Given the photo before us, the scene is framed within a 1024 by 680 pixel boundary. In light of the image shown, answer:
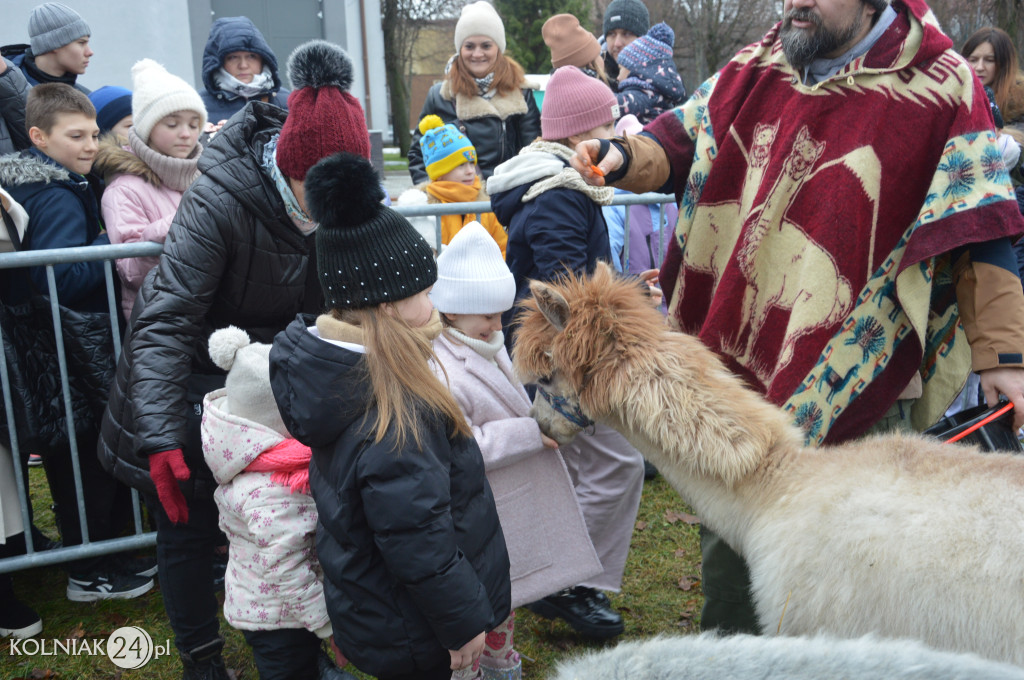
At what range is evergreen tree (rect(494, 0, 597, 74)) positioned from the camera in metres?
28.5

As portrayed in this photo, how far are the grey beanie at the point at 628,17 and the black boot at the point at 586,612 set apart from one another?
5818 millimetres

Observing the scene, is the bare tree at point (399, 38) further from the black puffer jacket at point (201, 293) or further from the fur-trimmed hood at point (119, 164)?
the black puffer jacket at point (201, 293)

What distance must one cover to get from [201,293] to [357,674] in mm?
1682

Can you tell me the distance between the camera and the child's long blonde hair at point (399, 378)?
223 centimetres

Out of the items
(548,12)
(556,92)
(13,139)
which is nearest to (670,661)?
(556,92)

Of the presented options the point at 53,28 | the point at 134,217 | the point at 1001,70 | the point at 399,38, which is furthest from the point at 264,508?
the point at 399,38

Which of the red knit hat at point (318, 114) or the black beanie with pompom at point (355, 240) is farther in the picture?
the red knit hat at point (318, 114)

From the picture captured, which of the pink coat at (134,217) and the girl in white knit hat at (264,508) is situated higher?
the pink coat at (134,217)

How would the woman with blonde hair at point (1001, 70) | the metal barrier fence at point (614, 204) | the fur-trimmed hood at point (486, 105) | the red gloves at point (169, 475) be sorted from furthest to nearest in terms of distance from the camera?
the fur-trimmed hood at point (486, 105) → the woman with blonde hair at point (1001, 70) → the metal barrier fence at point (614, 204) → the red gloves at point (169, 475)

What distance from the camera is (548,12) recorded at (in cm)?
2872

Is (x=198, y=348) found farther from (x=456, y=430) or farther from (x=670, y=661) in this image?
(x=670, y=661)

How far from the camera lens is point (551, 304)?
8.40ft

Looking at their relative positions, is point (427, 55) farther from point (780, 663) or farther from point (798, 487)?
point (780, 663)

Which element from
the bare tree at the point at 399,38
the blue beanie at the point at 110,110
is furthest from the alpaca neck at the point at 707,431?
the bare tree at the point at 399,38
